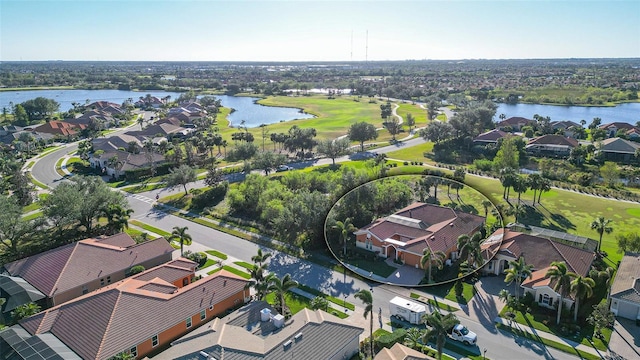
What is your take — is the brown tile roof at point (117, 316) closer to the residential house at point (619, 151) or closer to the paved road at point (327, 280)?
the paved road at point (327, 280)

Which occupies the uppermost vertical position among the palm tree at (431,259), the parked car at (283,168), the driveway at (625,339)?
the palm tree at (431,259)

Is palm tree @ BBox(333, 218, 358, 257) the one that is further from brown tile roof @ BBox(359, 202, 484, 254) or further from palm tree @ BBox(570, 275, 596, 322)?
palm tree @ BBox(570, 275, 596, 322)

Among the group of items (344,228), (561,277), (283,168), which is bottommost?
(283,168)

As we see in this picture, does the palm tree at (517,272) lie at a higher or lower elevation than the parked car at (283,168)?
higher

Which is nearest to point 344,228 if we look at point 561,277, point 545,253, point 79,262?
point 561,277

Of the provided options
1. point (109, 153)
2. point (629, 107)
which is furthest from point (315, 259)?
point (629, 107)

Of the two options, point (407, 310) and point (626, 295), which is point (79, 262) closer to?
point (407, 310)

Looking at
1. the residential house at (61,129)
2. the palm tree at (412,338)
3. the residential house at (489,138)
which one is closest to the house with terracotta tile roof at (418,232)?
the palm tree at (412,338)
